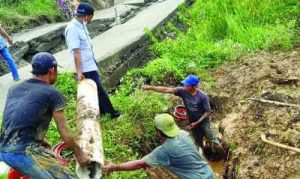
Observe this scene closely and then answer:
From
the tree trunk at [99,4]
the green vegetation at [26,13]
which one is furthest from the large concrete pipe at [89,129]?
the tree trunk at [99,4]

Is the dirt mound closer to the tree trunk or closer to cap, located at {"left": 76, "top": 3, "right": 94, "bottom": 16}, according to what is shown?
cap, located at {"left": 76, "top": 3, "right": 94, "bottom": 16}

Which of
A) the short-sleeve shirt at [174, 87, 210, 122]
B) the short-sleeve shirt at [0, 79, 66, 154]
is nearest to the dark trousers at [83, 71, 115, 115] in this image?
the short-sleeve shirt at [174, 87, 210, 122]

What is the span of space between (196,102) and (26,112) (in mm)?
3219

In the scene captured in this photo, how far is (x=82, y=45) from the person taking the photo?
22.1 ft

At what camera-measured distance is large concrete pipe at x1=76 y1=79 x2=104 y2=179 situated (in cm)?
509

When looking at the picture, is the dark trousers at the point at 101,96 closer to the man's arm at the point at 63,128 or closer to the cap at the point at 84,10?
the cap at the point at 84,10

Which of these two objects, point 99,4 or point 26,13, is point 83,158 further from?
point 99,4

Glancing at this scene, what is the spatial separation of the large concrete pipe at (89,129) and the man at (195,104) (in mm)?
900

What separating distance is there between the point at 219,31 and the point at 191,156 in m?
7.83

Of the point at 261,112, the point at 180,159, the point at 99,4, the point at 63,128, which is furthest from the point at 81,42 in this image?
the point at 99,4

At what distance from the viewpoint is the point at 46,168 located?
4.52 m

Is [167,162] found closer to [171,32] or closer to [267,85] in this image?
[267,85]

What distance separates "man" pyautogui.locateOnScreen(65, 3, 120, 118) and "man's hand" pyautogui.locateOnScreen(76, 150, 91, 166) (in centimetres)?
197

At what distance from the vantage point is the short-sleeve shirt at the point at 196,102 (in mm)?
7047
